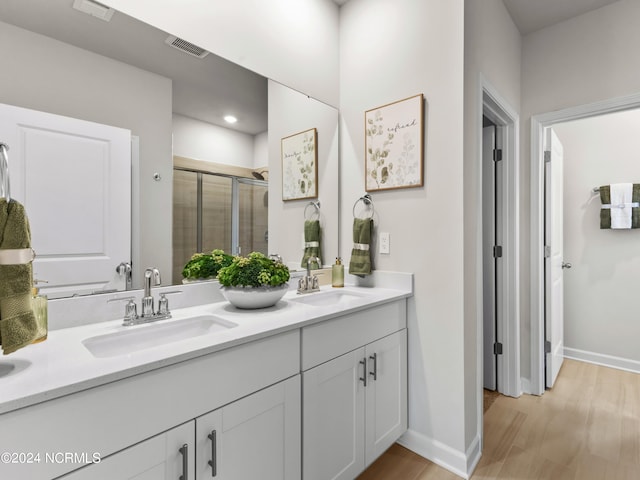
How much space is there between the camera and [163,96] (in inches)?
58.7

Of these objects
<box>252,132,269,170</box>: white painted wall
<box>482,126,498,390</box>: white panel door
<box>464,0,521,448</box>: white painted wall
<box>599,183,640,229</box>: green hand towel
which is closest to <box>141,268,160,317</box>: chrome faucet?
<box>252,132,269,170</box>: white painted wall

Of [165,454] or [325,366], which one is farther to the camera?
[325,366]

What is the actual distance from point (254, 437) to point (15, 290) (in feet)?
2.62

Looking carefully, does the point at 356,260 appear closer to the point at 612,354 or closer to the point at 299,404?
the point at 299,404

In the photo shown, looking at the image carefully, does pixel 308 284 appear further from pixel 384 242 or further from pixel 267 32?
pixel 267 32

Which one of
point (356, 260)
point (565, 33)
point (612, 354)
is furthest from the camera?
point (612, 354)

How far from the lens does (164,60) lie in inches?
58.5

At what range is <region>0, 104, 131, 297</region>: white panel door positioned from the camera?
3.66 ft

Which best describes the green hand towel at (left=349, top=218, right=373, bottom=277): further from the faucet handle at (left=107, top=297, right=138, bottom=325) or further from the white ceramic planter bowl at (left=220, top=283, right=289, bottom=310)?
the faucet handle at (left=107, top=297, right=138, bottom=325)

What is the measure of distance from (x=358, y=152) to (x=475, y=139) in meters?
0.70

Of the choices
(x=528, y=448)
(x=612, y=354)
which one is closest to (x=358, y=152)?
(x=528, y=448)

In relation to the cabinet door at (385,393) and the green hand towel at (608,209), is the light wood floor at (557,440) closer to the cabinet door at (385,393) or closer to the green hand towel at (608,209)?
the cabinet door at (385,393)

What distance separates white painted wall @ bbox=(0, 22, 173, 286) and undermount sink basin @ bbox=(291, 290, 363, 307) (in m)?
0.71

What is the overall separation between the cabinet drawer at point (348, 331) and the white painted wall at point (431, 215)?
0.17m
